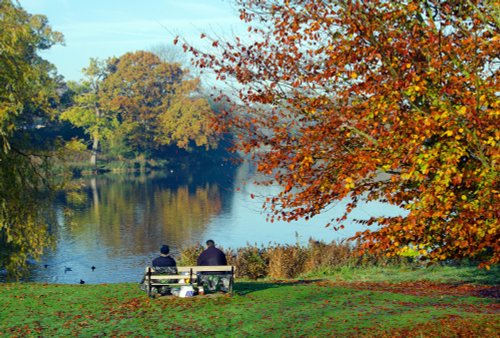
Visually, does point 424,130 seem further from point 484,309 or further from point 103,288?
point 103,288

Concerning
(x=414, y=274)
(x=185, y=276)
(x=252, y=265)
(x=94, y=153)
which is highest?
(x=94, y=153)

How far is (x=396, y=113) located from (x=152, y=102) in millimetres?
96488

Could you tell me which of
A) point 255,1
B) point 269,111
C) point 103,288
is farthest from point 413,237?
point 103,288

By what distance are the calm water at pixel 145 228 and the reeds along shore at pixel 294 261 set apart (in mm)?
2216

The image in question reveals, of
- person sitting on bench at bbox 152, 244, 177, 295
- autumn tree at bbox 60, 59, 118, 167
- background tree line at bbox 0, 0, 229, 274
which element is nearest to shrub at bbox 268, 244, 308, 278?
person sitting on bench at bbox 152, 244, 177, 295

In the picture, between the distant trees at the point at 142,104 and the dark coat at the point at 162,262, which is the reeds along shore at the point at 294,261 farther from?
the distant trees at the point at 142,104

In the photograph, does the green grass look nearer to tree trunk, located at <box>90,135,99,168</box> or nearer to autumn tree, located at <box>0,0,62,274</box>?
autumn tree, located at <box>0,0,62,274</box>

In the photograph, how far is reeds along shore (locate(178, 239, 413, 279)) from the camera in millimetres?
23906

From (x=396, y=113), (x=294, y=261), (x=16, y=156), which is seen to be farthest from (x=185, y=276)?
(x=16, y=156)

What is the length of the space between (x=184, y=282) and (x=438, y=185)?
23.1 feet

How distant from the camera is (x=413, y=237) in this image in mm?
10844

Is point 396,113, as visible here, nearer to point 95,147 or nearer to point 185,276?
point 185,276

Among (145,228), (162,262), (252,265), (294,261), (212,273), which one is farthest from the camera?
(145,228)

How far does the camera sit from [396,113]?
34.5ft
